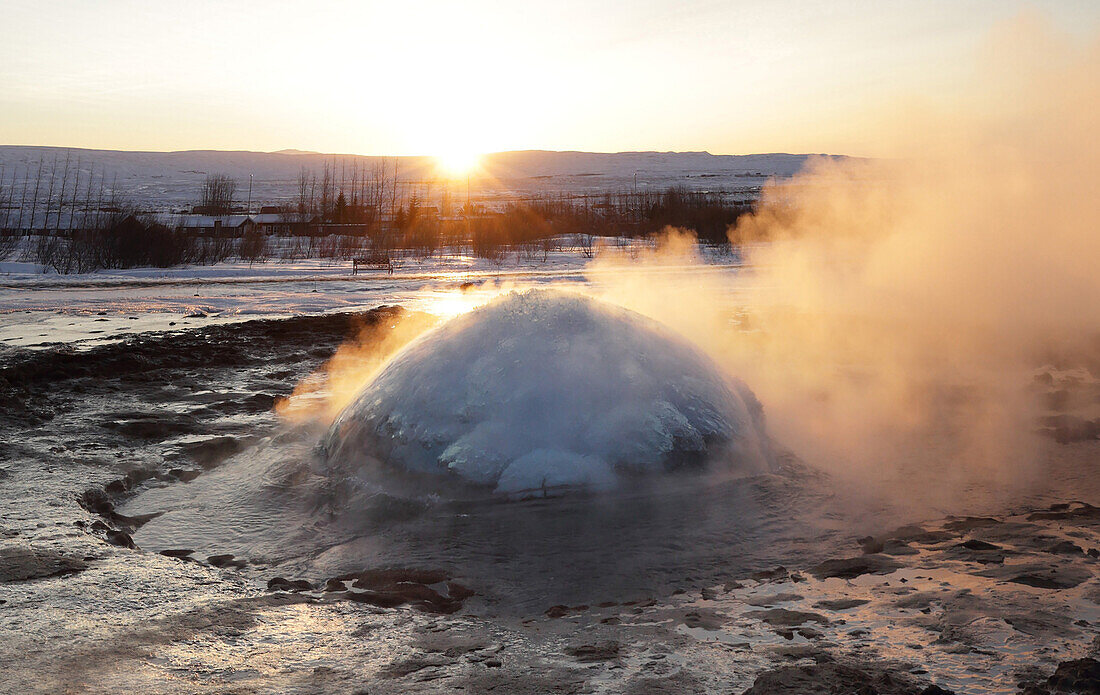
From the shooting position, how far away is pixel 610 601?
142 inches

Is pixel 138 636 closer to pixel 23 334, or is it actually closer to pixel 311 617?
pixel 311 617

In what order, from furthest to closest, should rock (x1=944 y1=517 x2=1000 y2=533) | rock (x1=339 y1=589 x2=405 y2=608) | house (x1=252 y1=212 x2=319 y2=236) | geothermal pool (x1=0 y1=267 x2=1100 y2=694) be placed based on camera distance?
1. house (x1=252 y1=212 x2=319 y2=236)
2. rock (x1=944 y1=517 x2=1000 y2=533)
3. rock (x1=339 y1=589 x2=405 y2=608)
4. geothermal pool (x1=0 y1=267 x2=1100 y2=694)

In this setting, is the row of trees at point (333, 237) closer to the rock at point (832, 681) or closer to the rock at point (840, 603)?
the rock at point (840, 603)

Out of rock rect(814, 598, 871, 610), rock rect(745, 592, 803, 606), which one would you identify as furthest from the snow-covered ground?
rock rect(814, 598, 871, 610)

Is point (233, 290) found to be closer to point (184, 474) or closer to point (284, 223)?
point (184, 474)

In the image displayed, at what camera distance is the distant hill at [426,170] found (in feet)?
341

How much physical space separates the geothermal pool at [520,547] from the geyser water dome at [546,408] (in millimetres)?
18

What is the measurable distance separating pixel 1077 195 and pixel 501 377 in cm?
1142

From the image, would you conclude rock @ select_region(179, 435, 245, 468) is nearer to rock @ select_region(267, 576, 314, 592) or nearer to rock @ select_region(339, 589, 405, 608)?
rock @ select_region(267, 576, 314, 592)

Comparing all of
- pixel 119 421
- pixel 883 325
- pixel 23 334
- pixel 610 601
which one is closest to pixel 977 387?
pixel 883 325

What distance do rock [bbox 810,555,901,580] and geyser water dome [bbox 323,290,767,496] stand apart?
1221mm

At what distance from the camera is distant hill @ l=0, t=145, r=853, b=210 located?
104 meters

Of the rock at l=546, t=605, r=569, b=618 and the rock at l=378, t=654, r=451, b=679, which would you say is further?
the rock at l=546, t=605, r=569, b=618

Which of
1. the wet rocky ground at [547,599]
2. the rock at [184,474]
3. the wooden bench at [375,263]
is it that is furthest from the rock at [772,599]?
the wooden bench at [375,263]
